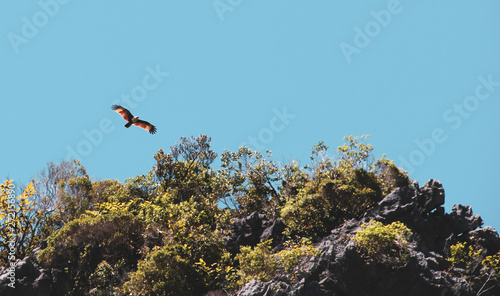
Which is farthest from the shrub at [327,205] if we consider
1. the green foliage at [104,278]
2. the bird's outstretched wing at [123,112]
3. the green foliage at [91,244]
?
the bird's outstretched wing at [123,112]

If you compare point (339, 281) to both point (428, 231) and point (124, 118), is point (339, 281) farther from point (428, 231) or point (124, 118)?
point (124, 118)

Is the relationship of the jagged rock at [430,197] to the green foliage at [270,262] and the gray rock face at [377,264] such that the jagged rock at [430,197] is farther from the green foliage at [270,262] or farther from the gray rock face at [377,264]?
the green foliage at [270,262]

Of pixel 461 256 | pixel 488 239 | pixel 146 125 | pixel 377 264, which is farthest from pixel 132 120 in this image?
pixel 488 239

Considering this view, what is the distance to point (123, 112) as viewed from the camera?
105ft

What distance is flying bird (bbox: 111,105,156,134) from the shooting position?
105 feet

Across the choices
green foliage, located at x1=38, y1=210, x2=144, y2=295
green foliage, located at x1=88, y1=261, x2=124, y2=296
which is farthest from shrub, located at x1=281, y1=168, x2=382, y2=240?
green foliage, located at x1=88, y1=261, x2=124, y2=296

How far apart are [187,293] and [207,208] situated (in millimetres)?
8321

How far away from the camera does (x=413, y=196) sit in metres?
29.6

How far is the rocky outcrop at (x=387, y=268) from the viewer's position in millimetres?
24406

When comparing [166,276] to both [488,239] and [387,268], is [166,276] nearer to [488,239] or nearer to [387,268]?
[387,268]

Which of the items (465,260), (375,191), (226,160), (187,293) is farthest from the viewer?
(226,160)

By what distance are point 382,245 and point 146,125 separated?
14.5 meters

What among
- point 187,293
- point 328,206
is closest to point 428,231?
point 328,206

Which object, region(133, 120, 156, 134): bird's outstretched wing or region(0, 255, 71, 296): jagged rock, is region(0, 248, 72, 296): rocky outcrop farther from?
region(133, 120, 156, 134): bird's outstretched wing
